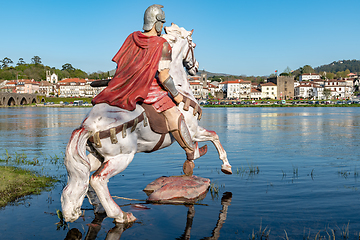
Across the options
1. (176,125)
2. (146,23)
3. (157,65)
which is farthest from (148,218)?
(146,23)

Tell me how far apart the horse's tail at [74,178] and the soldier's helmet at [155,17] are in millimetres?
2206

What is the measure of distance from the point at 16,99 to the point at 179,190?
13551cm

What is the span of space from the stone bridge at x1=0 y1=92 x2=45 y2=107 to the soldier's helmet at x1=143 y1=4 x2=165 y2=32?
127230 mm

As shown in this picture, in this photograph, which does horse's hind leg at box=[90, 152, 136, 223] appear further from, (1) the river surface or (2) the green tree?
(2) the green tree

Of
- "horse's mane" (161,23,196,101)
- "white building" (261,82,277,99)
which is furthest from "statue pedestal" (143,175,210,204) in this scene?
"white building" (261,82,277,99)

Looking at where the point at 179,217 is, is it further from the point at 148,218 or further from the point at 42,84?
the point at 42,84

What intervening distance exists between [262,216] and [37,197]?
4.39 meters

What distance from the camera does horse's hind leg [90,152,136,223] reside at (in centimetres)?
509

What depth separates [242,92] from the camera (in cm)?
18700

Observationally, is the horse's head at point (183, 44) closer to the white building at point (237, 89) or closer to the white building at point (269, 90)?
the white building at point (269, 90)

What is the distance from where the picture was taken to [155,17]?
5.83 meters

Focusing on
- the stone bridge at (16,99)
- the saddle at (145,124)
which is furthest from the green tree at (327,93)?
the saddle at (145,124)

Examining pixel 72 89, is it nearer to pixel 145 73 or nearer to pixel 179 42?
pixel 179 42

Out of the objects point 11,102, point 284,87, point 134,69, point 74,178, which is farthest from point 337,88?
point 74,178
